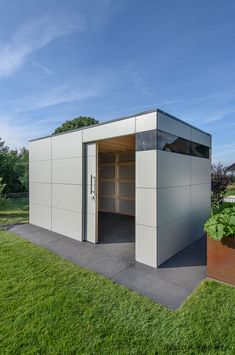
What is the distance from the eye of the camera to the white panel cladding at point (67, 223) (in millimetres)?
5305

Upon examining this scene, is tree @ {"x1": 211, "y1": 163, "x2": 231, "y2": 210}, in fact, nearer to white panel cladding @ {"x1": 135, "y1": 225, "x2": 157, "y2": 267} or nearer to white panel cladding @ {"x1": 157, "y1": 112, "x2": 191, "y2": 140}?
white panel cladding @ {"x1": 157, "y1": 112, "x2": 191, "y2": 140}

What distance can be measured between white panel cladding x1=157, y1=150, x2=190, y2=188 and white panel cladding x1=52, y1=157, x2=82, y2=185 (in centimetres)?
228

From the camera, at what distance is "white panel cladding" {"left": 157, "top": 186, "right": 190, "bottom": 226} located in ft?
12.7

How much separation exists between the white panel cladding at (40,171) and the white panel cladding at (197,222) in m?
4.37

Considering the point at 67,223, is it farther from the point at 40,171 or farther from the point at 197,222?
the point at 197,222

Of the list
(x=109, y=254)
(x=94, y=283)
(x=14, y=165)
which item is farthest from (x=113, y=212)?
(x=14, y=165)

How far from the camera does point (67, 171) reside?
561 centimetres

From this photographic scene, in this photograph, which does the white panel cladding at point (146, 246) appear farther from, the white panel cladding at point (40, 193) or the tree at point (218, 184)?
the tree at point (218, 184)

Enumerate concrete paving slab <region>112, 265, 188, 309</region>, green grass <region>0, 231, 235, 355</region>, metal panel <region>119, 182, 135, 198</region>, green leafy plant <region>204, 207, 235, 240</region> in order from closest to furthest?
1. green grass <region>0, 231, 235, 355</region>
2. concrete paving slab <region>112, 265, 188, 309</region>
3. green leafy plant <region>204, 207, 235, 240</region>
4. metal panel <region>119, 182, 135, 198</region>

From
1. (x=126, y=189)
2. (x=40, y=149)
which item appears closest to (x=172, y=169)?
(x=40, y=149)

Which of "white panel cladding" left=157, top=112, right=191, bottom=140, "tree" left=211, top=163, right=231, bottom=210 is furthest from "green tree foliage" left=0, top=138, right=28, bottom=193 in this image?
"white panel cladding" left=157, top=112, right=191, bottom=140

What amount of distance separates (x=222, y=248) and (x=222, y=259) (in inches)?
6.9

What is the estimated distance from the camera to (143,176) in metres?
3.91

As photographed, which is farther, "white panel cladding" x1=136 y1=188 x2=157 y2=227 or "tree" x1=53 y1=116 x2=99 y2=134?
"tree" x1=53 y1=116 x2=99 y2=134
